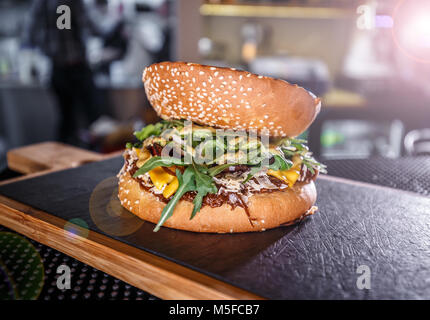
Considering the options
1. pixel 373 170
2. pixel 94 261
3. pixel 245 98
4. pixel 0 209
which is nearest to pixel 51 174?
pixel 0 209

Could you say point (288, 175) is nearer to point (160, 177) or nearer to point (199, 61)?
point (160, 177)

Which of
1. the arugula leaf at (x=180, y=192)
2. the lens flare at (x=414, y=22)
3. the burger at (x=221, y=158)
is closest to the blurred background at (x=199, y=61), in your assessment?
the lens flare at (x=414, y=22)

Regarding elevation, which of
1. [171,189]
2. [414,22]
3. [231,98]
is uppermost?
[414,22]

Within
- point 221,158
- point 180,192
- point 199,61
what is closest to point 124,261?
point 180,192

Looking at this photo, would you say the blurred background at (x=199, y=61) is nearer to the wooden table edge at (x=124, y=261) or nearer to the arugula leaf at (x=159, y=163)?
the wooden table edge at (x=124, y=261)

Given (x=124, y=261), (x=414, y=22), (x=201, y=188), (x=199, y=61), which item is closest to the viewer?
(x=124, y=261)

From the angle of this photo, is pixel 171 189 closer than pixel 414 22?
Yes

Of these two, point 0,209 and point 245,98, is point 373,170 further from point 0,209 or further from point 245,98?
point 0,209
